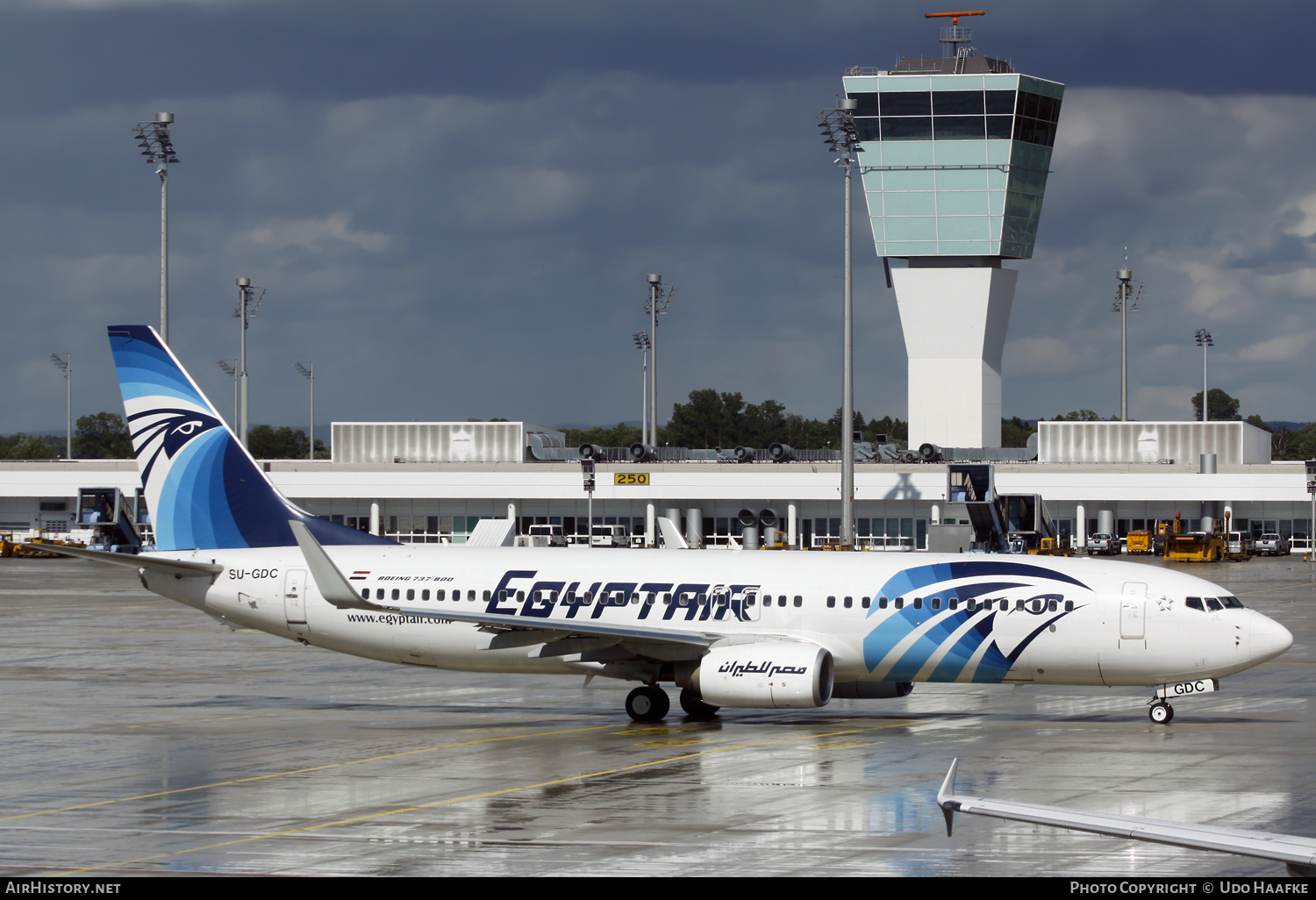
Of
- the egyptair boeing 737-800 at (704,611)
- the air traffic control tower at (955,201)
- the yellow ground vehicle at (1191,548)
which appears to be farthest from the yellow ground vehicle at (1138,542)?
the egyptair boeing 737-800 at (704,611)

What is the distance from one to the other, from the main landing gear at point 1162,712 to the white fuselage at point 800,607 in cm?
108

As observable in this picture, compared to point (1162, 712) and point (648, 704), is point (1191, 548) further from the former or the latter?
point (648, 704)

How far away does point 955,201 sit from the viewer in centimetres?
12850

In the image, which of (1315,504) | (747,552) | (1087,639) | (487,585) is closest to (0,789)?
(487,585)

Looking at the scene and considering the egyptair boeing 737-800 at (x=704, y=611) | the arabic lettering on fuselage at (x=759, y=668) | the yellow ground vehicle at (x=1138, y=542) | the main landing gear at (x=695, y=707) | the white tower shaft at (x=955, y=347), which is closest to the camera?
the arabic lettering on fuselage at (x=759, y=668)

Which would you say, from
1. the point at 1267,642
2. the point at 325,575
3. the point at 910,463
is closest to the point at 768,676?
the point at 325,575

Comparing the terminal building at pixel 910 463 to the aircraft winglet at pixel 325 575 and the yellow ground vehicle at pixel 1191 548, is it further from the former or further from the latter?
the aircraft winglet at pixel 325 575

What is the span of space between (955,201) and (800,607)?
10381cm

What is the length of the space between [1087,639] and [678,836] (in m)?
13.0

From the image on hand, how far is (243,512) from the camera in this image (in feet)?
114

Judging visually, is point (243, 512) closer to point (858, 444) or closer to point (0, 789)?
point (0, 789)

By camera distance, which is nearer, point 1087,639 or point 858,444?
point 1087,639

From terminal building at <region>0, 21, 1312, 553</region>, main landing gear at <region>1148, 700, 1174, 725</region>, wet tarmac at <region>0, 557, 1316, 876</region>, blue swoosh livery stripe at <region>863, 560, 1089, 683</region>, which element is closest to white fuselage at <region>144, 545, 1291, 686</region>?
blue swoosh livery stripe at <region>863, 560, 1089, 683</region>

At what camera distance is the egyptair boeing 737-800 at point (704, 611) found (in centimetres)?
2895
